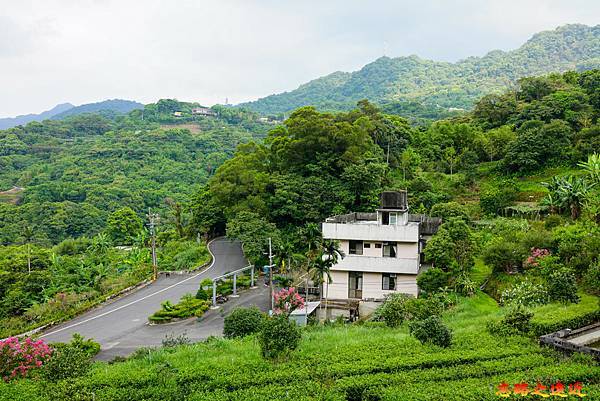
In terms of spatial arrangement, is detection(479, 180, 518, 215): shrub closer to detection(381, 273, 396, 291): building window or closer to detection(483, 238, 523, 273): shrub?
detection(483, 238, 523, 273): shrub

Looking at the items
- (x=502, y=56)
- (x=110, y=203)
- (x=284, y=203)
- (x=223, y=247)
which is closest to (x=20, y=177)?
(x=110, y=203)

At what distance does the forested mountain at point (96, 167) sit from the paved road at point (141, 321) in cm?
3424

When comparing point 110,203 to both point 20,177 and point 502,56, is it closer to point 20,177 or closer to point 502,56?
point 20,177

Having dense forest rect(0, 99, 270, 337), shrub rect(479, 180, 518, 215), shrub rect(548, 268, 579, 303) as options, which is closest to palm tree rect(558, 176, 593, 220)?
shrub rect(479, 180, 518, 215)

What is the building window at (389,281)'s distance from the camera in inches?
989

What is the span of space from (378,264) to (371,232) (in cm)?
164

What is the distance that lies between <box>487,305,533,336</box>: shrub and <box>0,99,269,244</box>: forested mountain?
170 feet

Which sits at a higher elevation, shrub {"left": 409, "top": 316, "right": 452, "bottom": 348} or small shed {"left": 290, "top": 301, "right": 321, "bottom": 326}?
shrub {"left": 409, "top": 316, "right": 452, "bottom": 348}

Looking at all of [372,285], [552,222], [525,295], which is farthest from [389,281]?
[552,222]

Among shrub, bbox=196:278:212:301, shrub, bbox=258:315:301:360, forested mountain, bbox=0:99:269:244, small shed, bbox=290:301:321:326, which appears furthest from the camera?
forested mountain, bbox=0:99:269:244

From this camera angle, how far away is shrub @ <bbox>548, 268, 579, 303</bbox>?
17.4 m

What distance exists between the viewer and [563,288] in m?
17.5

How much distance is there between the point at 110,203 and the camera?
216ft

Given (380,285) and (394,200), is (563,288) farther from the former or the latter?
(394,200)
